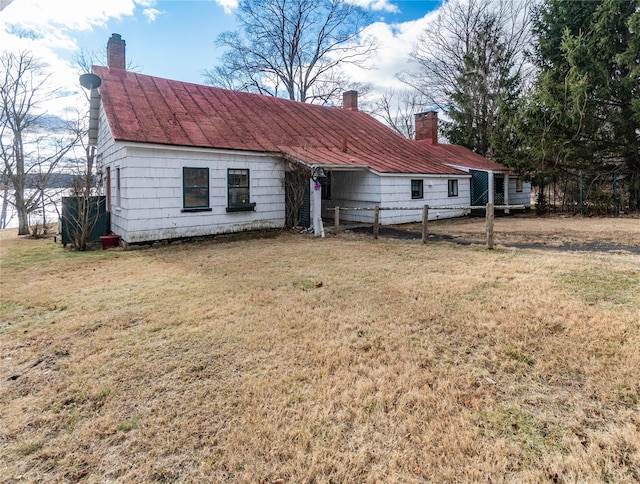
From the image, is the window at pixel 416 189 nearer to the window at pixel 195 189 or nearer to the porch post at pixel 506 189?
the porch post at pixel 506 189

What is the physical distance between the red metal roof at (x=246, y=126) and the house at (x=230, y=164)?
49 mm

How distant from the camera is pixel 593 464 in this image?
82.7 inches

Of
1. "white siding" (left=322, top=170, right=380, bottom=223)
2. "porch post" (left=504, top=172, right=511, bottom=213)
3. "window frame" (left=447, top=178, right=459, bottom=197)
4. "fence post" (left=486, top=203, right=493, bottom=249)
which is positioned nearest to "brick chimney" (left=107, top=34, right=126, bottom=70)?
"white siding" (left=322, top=170, right=380, bottom=223)

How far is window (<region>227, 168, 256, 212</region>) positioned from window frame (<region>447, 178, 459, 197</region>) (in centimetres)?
923

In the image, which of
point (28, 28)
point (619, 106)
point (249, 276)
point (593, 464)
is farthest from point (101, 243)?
point (619, 106)

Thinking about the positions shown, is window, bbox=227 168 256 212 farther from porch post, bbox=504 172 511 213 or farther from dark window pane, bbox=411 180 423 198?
porch post, bbox=504 172 511 213

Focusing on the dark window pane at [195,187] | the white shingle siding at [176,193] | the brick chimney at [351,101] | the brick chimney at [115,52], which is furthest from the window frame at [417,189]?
the brick chimney at [115,52]

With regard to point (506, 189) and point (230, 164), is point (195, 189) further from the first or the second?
point (506, 189)

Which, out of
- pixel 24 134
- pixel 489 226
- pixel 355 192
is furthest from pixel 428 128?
pixel 24 134

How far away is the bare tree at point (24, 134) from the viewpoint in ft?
53.1

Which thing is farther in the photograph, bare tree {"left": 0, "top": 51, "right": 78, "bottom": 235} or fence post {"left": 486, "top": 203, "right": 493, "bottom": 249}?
bare tree {"left": 0, "top": 51, "right": 78, "bottom": 235}

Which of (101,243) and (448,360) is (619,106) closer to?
(448,360)

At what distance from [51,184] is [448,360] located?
65.2ft

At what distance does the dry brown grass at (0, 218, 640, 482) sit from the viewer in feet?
7.23
